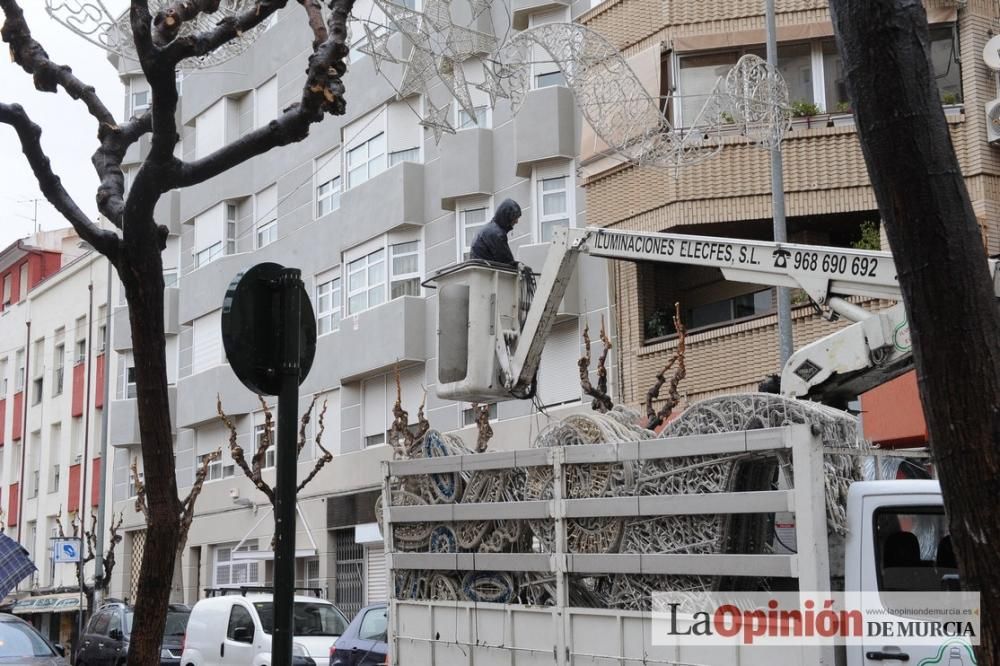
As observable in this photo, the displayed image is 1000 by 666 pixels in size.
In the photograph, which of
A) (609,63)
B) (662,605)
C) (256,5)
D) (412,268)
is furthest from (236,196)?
(662,605)

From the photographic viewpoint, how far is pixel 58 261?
5344 cm

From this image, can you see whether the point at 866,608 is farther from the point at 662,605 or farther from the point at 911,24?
the point at 911,24

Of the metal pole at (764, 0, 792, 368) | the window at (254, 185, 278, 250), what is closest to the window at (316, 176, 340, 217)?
the window at (254, 185, 278, 250)

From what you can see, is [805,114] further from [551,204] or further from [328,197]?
[328,197]

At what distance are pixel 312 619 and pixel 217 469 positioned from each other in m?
17.4

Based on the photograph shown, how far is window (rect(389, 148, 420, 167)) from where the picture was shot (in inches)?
1109

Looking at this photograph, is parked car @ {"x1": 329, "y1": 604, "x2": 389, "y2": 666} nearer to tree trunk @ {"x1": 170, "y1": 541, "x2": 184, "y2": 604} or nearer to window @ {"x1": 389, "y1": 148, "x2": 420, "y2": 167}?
window @ {"x1": 389, "y1": 148, "x2": 420, "y2": 167}

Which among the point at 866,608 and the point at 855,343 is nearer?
the point at 866,608

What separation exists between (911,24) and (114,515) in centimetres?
3878

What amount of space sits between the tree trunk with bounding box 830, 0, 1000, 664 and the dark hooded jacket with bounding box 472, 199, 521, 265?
247 inches

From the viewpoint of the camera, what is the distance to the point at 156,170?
8273 millimetres

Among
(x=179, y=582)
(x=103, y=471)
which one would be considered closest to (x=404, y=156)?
(x=103, y=471)

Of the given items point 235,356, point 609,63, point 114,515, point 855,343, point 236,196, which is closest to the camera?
point 235,356


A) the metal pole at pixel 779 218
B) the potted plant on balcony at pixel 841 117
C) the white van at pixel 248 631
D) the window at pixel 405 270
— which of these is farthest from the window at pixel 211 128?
the metal pole at pixel 779 218
